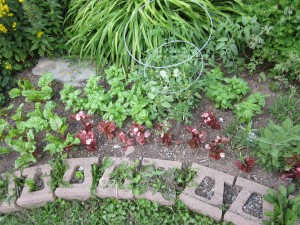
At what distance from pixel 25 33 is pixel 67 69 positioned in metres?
0.55

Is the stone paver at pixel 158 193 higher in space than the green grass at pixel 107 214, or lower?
higher

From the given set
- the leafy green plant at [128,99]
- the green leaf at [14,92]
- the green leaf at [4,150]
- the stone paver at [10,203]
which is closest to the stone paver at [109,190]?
the leafy green plant at [128,99]

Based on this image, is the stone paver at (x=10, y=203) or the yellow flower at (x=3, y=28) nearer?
the stone paver at (x=10, y=203)

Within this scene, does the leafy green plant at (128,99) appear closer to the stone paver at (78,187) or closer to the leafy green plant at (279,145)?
the stone paver at (78,187)

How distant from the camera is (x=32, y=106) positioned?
3420mm

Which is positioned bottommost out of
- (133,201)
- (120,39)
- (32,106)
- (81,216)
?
(81,216)

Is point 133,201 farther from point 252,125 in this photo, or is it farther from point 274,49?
point 274,49

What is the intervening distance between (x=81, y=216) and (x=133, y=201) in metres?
0.43

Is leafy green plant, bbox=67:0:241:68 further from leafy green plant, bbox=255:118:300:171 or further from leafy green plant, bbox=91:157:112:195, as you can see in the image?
leafy green plant, bbox=255:118:300:171

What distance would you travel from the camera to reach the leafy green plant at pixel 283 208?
224cm

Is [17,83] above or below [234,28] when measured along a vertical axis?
below

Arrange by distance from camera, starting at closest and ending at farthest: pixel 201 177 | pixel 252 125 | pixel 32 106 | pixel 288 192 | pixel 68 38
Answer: pixel 288 192 < pixel 201 177 < pixel 252 125 < pixel 32 106 < pixel 68 38

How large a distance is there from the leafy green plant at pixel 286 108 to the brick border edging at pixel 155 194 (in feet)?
2.26

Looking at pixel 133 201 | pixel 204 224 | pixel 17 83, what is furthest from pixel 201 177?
pixel 17 83
